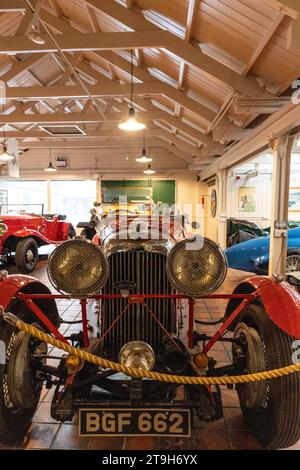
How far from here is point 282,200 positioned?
492cm

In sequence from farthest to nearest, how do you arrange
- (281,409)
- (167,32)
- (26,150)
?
(26,150) → (167,32) → (281,409)

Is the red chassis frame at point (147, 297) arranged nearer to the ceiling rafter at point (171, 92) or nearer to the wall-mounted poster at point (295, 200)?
the ceiling rafter at point (171, 92)

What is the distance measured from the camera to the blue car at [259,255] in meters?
5.54

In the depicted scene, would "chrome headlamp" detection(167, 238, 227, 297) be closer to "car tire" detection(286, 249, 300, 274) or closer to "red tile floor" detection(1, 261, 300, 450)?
"red tile floor" detection(1, 261, 300, 450)

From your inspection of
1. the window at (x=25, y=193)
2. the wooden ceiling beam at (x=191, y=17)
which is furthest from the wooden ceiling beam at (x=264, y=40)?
the window at (x=25, y=193)

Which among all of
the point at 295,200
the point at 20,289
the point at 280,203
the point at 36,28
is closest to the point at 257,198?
the point at 295,200

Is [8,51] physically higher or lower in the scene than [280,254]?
higher

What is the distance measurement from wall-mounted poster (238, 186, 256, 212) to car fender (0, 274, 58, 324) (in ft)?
32.2

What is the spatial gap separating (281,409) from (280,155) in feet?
13.6

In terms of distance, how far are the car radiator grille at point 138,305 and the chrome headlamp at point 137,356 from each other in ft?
0.97

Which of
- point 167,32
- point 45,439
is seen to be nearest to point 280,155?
point 167,32

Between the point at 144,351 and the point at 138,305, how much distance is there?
36 centimetres
